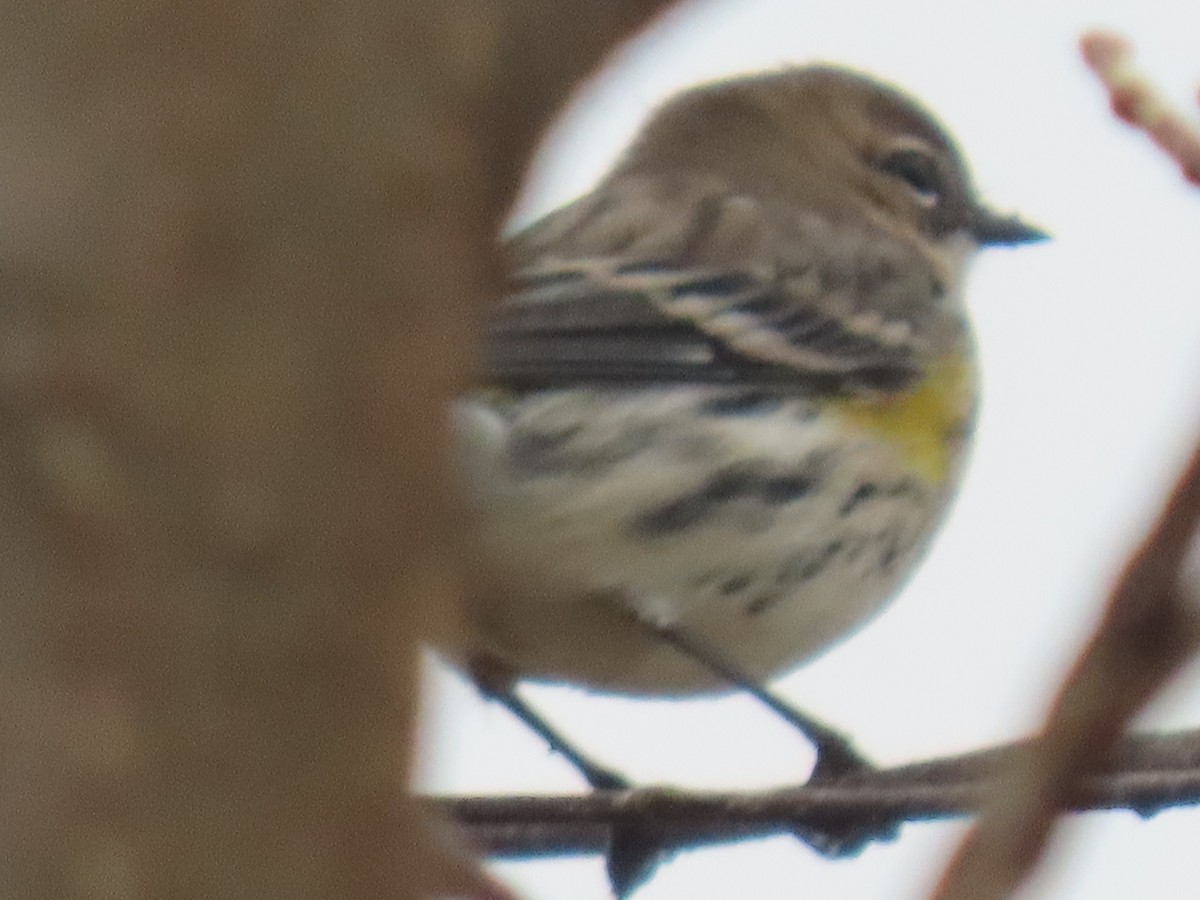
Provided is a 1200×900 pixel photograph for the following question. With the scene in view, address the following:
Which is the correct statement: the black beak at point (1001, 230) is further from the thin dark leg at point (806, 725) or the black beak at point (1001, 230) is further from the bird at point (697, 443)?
the thin dark leg at point (806, 725)

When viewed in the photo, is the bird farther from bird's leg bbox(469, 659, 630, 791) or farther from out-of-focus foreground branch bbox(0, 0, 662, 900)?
out-of-focus foreground branch bbox(0, 0, 662, 900)

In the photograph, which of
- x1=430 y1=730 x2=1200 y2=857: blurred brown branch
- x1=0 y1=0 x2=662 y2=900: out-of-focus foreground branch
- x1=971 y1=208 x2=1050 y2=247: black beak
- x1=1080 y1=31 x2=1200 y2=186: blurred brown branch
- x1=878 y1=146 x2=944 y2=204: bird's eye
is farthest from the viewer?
x1=878 y1=146 x2=944 y2=204: bird's eye

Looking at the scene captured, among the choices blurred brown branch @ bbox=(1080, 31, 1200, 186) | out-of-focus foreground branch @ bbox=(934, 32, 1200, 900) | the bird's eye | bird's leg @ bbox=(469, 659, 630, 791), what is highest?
blurred brown branch @ bbox=(1080, 31, 1200, 186)

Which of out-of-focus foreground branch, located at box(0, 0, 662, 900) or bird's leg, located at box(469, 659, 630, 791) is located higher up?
out-of-focus foreground branch, located at box(0, 0, 662, 900)

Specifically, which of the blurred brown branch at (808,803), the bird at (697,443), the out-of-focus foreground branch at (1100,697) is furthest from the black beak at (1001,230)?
the out-of-focus foreground branch at (1100,697)

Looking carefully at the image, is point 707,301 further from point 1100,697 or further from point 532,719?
point 1100,697

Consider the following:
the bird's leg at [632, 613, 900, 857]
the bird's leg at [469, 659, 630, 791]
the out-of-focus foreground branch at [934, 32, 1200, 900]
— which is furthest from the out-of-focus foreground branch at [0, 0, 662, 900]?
the bird's leg at [469, 659, 630, 791]

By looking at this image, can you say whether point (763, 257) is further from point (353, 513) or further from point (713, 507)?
point (353, 513)
